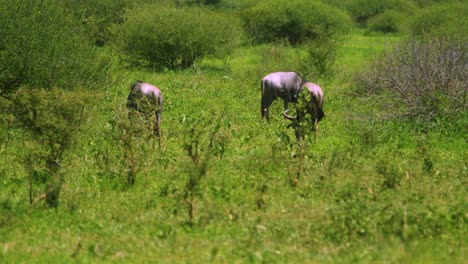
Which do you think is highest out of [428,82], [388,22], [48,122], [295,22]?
[48,122]

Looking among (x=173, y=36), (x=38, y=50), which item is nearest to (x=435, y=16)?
(x=173, y=36)

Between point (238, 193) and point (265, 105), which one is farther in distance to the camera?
point (265, 105)

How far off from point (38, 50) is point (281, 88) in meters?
4.43

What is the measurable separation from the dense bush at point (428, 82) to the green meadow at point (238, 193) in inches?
12.9

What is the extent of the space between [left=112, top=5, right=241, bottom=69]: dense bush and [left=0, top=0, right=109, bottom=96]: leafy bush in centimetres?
766

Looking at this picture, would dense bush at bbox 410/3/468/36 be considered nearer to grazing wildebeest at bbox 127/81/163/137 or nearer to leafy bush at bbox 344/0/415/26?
leafy bush at bbox 344/0/415/26

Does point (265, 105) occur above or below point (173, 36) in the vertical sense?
above

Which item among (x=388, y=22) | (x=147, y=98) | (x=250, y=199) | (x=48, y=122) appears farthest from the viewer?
(x=388, y=22)

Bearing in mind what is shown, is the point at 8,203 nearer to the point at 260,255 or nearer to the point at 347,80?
the point at 260,255

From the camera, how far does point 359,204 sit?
23.4ft

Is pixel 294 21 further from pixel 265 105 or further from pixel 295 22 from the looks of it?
pixel 265 105

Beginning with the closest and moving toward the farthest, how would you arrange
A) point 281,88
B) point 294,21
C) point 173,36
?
1. point 281,88
2. point 173,36
3. point 294,21

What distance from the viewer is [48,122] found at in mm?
8250

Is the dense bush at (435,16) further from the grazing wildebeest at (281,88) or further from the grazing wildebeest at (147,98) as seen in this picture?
the grazing wildebeest at (147,98)
